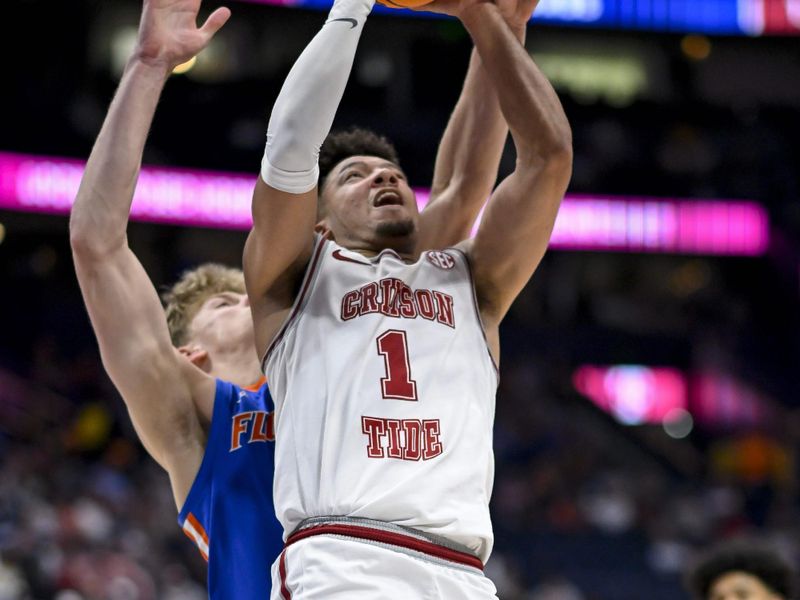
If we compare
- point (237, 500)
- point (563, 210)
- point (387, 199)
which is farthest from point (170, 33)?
point (563, 210)

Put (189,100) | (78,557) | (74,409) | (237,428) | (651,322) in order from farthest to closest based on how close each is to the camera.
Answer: (651,322)
(189,100)
(74,409)
(78,557)
(237,428)

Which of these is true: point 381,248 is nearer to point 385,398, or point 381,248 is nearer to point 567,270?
point 385,398

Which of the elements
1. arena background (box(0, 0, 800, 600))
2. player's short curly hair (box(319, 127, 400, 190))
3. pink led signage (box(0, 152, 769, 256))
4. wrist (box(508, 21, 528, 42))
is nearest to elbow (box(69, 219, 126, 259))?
player's short curly hair (box(319, 127, 400, 190))

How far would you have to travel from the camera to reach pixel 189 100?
63.8 feet

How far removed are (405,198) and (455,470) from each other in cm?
96

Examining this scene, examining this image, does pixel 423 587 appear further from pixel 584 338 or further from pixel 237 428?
pixel 584 338

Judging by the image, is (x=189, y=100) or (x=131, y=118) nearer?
(x=131, y=118)

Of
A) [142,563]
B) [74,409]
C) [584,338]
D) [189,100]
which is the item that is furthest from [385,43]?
[142,563]

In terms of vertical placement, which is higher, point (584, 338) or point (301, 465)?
point (301, 465)

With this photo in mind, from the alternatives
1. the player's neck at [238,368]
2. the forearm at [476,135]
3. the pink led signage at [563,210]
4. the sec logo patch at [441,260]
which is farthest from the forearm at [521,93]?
the pink led signage at [563,210]

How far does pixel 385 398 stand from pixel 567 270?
20.6 metres

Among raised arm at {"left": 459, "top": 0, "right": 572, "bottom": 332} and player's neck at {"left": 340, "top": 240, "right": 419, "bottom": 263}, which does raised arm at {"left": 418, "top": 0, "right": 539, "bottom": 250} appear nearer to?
player's neck at {"left": 340, "top": 240, "right": 419, "bottom": 263}

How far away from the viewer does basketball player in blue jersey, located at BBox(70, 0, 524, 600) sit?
359 centimetres

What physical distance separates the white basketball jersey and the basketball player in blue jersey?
52cm
